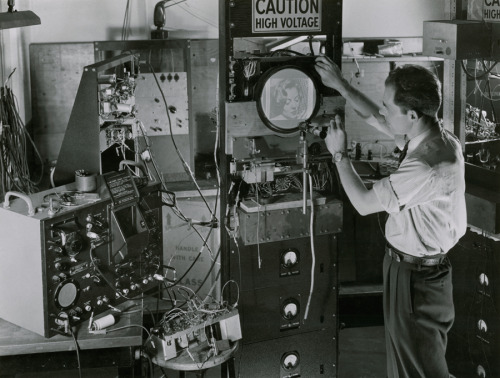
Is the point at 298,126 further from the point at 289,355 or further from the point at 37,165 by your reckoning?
the point at 37,165

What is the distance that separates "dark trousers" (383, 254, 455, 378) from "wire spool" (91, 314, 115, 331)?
4.23 feet

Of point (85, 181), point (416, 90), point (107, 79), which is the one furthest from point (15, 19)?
point (416, 90)

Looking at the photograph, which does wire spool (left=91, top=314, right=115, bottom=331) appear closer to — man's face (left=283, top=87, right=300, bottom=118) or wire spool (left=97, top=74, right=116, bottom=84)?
wire spool (left=97, top=74, right=116, bottom=84)

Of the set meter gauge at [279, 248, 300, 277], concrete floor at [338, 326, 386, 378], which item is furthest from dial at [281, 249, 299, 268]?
concrete floor at [338, 326, 386, 378]

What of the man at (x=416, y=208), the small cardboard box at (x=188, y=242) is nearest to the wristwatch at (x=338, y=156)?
the man at (x=416, y=208)

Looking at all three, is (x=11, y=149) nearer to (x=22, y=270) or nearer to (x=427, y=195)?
(x=22, y=270)

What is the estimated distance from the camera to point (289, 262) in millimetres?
3521

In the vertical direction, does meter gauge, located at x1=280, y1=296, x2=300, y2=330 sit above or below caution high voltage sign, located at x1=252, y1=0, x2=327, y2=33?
below

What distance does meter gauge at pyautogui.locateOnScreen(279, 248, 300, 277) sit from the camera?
351 cm

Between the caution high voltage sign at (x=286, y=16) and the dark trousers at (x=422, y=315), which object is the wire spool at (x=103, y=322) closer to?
the dark trousers at (x=422, y=315)

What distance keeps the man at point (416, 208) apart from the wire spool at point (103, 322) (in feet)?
3.87

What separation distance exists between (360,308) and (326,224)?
81.6 inches

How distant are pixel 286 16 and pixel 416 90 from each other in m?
0.69

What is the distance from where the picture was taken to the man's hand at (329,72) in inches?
129
